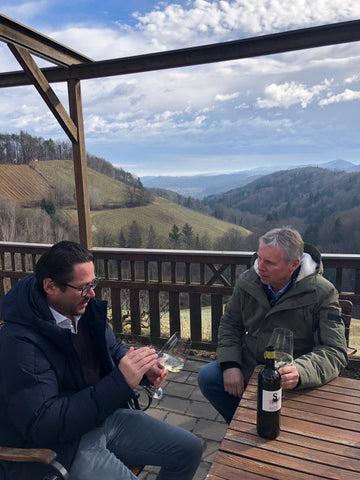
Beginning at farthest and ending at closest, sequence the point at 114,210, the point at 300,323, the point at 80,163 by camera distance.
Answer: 1. the point at 114,210
2. the point at 80,163
3. the point at 300,323

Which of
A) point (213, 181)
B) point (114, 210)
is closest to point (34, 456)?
point (114, 210)

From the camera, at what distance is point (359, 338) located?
7570mm

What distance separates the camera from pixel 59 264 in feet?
4.42

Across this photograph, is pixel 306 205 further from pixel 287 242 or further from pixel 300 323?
pixel 300 323

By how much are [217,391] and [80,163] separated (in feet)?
9.05

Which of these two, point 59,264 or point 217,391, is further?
point 217,391

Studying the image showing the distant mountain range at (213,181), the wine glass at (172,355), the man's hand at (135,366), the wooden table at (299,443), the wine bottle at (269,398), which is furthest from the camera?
the distant mountain range at (213,181)

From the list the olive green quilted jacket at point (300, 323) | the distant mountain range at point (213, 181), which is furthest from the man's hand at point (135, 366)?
the distant mountain range at point (213, 181)

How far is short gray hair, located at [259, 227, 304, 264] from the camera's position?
184 centimetres

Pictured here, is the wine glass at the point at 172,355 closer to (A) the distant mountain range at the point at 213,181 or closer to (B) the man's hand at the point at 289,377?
(B) the man's hand at the point at 289,377

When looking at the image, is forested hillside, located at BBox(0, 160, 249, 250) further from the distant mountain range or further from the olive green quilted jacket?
the distant mountain range

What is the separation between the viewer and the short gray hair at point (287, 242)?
1.84 meters

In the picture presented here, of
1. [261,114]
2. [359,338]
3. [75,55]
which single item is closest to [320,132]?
[261,114]

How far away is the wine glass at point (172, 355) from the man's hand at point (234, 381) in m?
0.44
